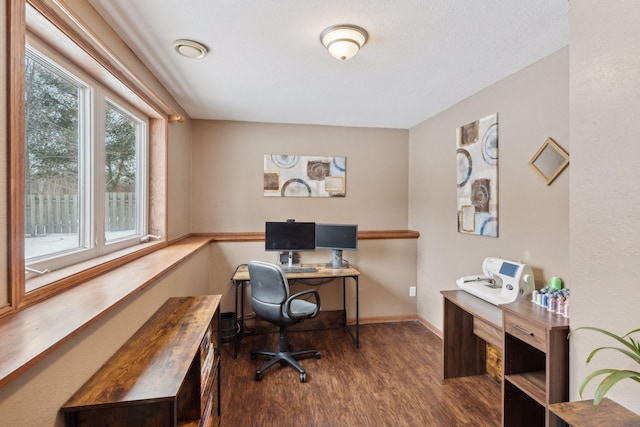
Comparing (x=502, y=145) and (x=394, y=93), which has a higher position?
(x=394, y=93)

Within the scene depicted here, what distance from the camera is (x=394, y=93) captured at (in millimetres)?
2641

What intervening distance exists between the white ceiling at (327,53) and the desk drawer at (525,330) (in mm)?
1634

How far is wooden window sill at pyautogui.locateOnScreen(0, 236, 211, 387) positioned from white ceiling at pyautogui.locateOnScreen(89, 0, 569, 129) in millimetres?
1389

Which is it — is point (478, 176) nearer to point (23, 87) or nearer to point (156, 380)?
point (156, 380)

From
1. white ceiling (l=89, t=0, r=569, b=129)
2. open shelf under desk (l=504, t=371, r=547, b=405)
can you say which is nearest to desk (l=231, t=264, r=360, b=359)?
open shelf under desk (l=504, t=371, r=547, b=405)

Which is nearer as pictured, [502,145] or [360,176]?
[502,145]

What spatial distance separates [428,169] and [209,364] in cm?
288

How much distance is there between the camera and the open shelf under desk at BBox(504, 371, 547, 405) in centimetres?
153

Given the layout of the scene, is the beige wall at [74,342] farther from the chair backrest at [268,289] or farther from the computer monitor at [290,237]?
the computer monitor at [290,237]

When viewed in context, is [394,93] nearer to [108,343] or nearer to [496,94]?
[496,94]

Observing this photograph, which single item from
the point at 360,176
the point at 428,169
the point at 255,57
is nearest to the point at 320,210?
the point at 360,176

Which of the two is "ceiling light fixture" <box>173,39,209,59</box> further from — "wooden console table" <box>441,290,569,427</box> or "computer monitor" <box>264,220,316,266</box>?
"wooden console table" <box>441,290,569,427</box>

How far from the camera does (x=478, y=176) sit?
2586mm

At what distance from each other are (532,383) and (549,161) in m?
1.36
